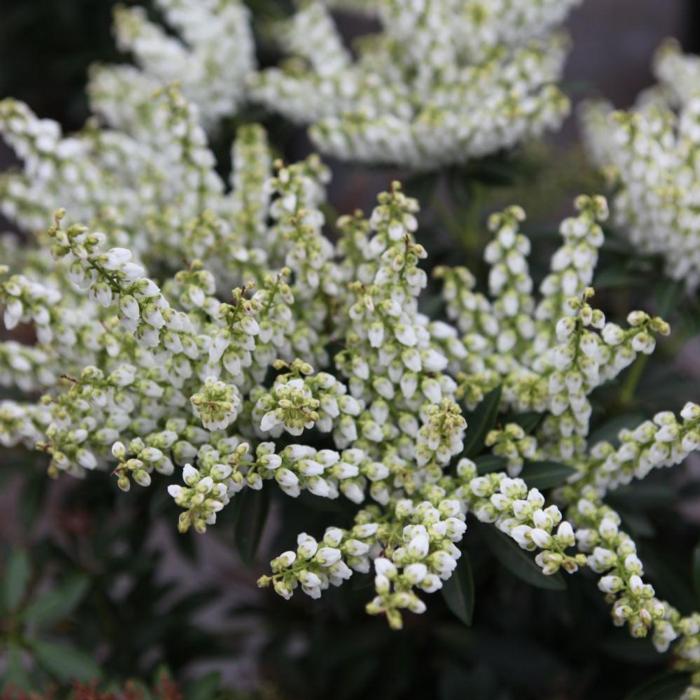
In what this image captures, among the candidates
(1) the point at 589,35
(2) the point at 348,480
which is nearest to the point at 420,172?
(2) the point at 348,480

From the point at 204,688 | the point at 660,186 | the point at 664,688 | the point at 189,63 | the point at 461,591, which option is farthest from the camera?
the point at 189,63

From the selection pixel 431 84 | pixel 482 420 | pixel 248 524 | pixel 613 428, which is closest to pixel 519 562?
pixel 482 420

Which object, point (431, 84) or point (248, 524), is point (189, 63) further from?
point (248, 524)

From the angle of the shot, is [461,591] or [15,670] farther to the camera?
[15,670]

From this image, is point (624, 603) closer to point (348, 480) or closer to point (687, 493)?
point (348, 480)

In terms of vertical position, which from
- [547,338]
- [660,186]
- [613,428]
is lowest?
[613,428]

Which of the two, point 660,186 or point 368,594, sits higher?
point 660,186

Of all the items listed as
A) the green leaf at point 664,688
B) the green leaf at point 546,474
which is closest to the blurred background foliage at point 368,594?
the green leaf at point 664,688

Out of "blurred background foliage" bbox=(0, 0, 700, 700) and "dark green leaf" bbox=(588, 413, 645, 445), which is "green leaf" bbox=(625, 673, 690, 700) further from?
"dark green leaf" bbox=(588, 413, 645, 445)
